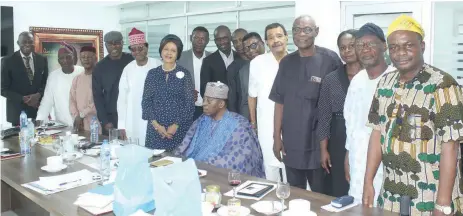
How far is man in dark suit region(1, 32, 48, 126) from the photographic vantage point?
16.3 ft

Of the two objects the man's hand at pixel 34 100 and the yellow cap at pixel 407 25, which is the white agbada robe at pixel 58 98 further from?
the yellow cap at pixel 407 25

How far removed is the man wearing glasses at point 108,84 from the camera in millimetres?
4395

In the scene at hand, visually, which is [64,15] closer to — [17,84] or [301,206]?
[17,84]

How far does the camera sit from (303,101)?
3.03m

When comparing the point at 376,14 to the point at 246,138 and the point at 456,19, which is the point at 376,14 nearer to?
the point at 456,19

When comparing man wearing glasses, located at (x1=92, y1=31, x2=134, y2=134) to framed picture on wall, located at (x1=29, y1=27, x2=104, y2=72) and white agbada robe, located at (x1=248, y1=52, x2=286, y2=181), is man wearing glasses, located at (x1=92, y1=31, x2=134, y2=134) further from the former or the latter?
framed picture on wall, located at (x1=29, y1=27, x2=104, y2=72)

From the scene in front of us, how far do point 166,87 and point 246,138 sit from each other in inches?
40.8

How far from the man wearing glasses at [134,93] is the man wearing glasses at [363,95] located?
7.09 ft

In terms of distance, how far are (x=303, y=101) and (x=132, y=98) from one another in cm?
186

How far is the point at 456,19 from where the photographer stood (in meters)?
3.66

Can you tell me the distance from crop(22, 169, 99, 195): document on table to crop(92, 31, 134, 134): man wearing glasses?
1.91 m

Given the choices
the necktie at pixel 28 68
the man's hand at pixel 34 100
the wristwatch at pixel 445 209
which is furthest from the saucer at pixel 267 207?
the necktie at pixel 28 68

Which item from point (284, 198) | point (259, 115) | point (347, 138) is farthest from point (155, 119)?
point (284, 198)

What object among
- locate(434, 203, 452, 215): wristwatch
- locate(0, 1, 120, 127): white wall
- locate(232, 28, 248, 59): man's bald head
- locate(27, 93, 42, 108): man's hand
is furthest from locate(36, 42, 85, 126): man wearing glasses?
locate(434, 203, 452, 215): wristwatch
